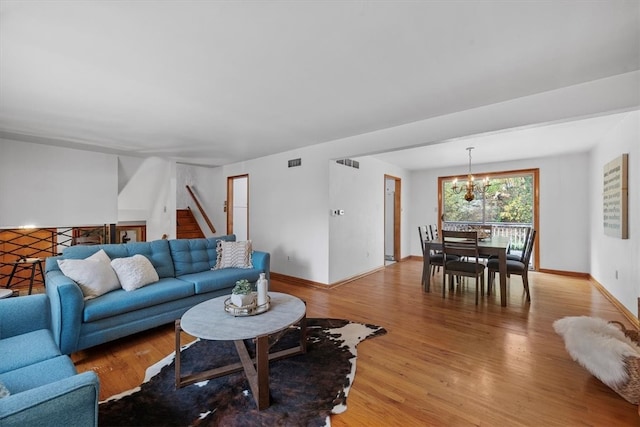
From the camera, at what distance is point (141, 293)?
2635mm

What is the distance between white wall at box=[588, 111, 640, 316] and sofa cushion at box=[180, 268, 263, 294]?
14.4 feet

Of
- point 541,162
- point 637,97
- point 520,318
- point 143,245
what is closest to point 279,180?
point 143,245

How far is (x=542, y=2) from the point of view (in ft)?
4.82

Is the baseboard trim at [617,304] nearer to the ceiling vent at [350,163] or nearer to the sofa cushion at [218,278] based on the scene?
the ceiling vent at [350,163]

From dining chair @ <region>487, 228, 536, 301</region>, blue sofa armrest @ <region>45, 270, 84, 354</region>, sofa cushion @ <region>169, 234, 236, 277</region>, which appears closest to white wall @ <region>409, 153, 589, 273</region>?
dining chair @ <region>487, 228, 536, 301</region>

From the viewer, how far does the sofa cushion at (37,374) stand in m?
1.27

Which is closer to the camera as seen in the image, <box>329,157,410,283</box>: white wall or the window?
<box>329,157,410,283</box>: white wall

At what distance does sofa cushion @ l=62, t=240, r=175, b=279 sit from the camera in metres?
2.88

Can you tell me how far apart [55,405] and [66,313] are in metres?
1.59

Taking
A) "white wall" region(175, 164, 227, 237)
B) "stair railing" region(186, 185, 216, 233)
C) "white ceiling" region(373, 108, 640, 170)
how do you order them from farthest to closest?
"stair railing" region(186, 185, 216, 233), "white wall" region(175, 164, 227, 237), "white ceiling" region(373, 108, 640, 170)

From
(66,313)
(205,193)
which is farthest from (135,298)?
(205,193)

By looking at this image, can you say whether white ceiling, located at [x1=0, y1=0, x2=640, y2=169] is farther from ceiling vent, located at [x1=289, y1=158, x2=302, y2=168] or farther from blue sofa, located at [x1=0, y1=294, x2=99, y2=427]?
blue sofa, located at [x1=0, y1=294, x2=99, y2=427]

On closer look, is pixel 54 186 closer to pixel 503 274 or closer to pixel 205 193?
pixel 205 193

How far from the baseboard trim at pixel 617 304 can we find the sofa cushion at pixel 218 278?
3958 millimetres
